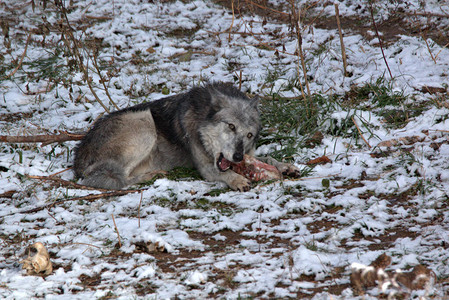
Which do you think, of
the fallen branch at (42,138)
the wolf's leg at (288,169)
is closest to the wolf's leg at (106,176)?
the fallen branch at (42,138)

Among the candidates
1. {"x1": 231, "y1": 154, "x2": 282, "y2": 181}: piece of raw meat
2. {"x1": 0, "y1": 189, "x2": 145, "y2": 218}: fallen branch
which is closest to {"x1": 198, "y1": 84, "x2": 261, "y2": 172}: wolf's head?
{"x1": 231, "y1": 154, "x2": 282, "y2": 181}: piece of raw meat

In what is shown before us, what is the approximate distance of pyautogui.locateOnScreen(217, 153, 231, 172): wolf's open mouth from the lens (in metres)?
5.41

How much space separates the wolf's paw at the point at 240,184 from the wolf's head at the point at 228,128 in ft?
0.74

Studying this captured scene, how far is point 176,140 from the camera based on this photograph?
19.6ft

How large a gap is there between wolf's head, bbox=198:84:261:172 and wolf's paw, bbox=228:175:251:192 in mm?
225

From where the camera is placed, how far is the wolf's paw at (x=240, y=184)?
5133 millimetres

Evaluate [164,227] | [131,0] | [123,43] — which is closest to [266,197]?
[164,227]

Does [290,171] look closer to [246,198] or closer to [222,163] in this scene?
[246,198]

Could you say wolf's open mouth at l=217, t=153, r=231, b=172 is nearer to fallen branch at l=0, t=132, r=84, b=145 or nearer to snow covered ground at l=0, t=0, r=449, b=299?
snow covered ground at l=0, t=0, r=449, b=299

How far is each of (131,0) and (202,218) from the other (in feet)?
29.9

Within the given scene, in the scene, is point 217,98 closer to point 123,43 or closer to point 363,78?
point 363,78

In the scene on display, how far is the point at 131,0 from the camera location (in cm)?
1186

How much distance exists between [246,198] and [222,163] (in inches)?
27.9

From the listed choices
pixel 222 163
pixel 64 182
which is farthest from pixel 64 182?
pixel 222 163
